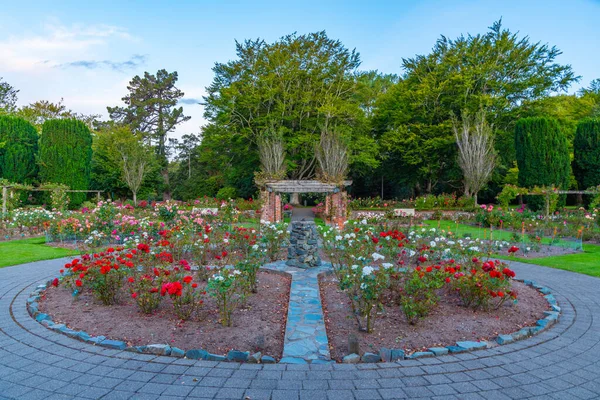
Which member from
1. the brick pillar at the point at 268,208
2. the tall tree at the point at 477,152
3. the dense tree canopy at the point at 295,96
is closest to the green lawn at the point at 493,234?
the brick pillar at the point at 268,208

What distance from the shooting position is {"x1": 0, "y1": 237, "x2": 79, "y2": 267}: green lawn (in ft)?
24.9

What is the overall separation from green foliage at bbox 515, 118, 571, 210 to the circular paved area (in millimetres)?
18150

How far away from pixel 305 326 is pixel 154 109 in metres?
32.8

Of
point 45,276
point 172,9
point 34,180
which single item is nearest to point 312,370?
point 45,276

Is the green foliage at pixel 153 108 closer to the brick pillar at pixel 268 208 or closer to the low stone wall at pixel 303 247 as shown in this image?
the brick pillar at pixel 268 208

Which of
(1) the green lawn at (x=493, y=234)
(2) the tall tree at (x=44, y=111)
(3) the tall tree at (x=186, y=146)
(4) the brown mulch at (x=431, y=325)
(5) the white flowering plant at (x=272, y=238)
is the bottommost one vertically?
(4) the brown mulch at (x=431, y=325)

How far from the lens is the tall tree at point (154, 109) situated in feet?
103

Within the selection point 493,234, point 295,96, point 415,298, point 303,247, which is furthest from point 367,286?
point 295,96

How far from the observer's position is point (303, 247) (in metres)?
6.68

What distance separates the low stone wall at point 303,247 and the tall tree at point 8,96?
31.9 m

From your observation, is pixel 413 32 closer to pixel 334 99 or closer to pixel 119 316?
pixel 119 316

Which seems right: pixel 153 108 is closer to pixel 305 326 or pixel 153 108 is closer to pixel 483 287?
pixel 305 326

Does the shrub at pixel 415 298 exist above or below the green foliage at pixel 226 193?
below

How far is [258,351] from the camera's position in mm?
3271
